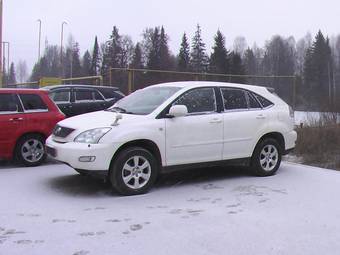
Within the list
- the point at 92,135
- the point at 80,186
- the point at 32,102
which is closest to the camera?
the point at 92,135

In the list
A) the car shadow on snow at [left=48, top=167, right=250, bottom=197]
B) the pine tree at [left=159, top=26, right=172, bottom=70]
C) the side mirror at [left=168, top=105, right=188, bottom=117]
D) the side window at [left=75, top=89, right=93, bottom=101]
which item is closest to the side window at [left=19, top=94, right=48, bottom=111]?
the car shadow on snow at [left=48, top=167, right=250, bottom=197]

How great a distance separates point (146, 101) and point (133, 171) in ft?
4.35

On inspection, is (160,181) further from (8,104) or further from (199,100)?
(8,104)

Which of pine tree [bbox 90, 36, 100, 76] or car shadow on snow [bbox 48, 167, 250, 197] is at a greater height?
pine tree [bbox 90, 36, 100, 76]

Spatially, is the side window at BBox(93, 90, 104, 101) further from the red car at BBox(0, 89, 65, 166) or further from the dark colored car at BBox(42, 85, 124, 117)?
the red car at BBox(0, 89, 65, 166)

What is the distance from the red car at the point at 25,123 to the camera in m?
9.74

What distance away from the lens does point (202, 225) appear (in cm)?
604

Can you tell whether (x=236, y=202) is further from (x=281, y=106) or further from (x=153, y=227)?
(x=281, y=106)

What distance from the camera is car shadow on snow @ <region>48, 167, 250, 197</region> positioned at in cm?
782

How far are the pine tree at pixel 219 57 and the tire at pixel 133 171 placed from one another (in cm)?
5619

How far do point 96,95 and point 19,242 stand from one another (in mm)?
10098

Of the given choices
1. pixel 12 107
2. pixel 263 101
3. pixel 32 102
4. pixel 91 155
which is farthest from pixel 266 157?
pixel 12 107

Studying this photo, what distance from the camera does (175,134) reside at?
797 centimetres

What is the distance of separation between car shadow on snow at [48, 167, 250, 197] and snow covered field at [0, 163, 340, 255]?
0.02 m
